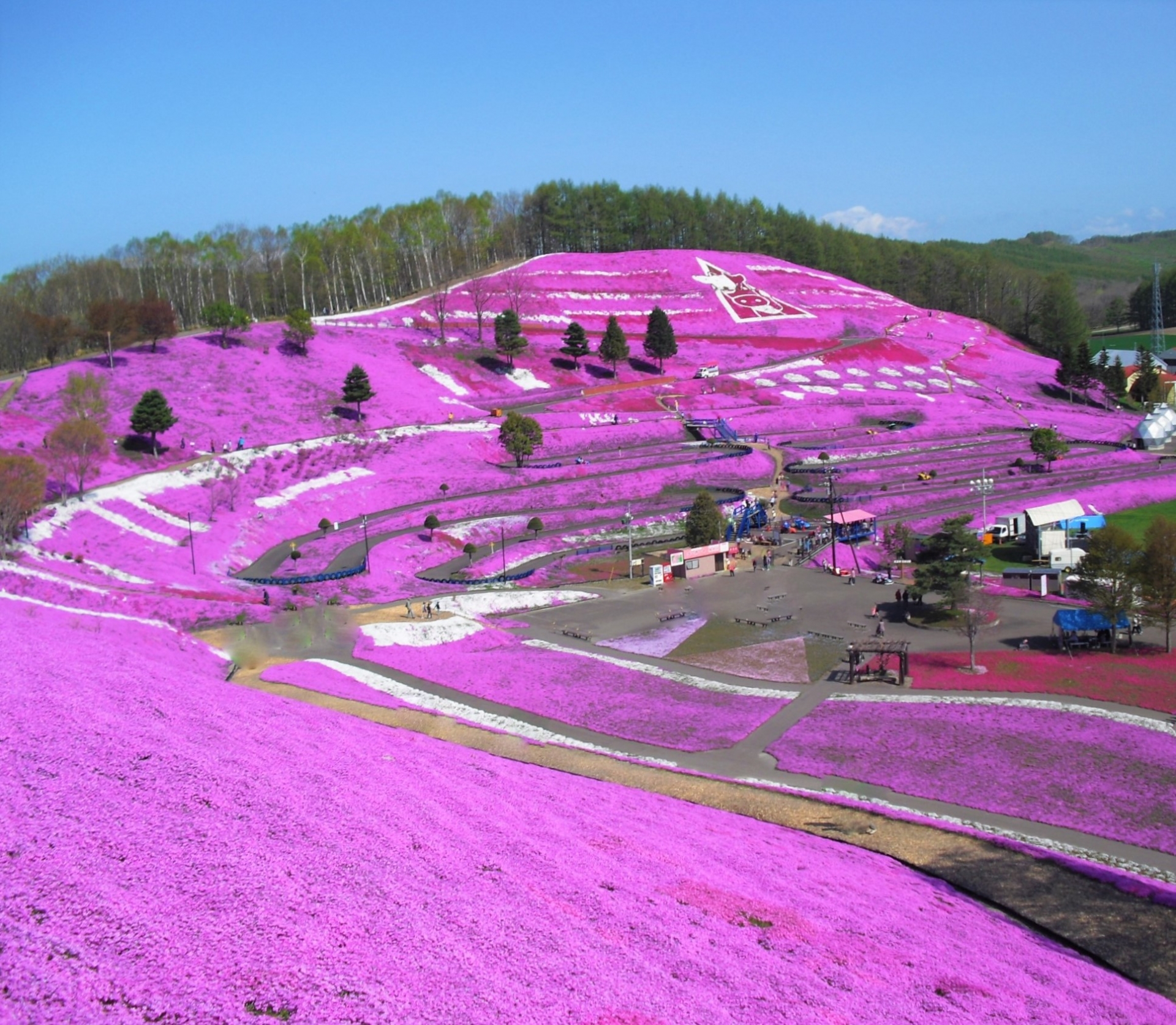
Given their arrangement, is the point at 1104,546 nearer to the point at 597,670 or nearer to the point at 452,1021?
the point at 597,670

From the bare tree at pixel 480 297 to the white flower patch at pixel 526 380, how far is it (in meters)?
9.11

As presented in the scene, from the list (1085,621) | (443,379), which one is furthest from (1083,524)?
(443,379)

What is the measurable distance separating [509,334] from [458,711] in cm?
7083

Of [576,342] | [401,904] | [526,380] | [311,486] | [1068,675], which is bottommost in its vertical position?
[1068,675]

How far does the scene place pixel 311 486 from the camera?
6700 cm

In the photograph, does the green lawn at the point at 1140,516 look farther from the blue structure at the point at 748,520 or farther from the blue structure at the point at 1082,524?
the blue structure at the point at 748,520

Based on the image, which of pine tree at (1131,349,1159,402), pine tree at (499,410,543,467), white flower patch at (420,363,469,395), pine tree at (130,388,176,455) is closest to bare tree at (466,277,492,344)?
white flower patch at (420,363,469,395)

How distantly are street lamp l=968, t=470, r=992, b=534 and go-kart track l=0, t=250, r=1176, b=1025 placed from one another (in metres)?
1.44

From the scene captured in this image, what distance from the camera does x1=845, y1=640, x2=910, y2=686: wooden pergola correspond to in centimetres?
3744

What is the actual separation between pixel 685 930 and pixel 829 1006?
269cm

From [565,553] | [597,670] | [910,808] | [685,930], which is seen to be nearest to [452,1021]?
[685,930]

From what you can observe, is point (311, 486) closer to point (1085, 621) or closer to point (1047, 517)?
point (1047, 517)

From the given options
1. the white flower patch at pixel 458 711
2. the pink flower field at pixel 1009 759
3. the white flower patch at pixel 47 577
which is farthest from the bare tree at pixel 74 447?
the pink flower field at pixel 1009 759

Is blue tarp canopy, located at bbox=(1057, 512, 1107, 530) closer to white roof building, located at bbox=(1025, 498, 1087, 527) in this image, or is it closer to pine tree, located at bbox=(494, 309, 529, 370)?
white roof building, located at bbox=(1025, 498, 1087, 527)
